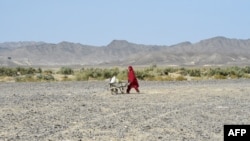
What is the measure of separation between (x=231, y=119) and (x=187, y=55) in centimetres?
15735

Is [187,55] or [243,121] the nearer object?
[243,121]

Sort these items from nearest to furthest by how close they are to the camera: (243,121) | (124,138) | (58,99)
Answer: (124,138)
(243,121)
(58,99)

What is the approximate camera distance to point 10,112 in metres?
19.1

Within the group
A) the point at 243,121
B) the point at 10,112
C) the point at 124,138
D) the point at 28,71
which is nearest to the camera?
the point at 124,138

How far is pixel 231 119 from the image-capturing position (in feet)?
54.4

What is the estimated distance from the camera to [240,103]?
22.5m

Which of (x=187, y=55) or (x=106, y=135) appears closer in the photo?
(x=106, y=135)

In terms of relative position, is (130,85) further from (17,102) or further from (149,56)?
(149,56)

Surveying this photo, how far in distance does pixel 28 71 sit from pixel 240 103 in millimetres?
52735

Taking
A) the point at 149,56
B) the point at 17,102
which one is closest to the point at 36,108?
the point at 17,102

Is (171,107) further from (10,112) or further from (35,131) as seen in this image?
(35,131)

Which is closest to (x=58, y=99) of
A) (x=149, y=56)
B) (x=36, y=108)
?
(x=36, y=108)

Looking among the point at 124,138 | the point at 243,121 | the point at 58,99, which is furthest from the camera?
the point at 58,99

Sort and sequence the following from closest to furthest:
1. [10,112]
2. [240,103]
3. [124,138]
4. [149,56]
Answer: [124,138] → [10,112] → [240,103] → [149,56]
